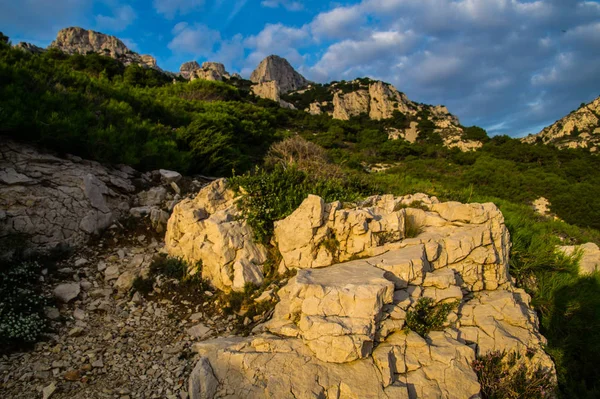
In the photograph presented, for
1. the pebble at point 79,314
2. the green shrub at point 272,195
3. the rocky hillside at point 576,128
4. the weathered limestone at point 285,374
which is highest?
the rocky hillside at point 576,128

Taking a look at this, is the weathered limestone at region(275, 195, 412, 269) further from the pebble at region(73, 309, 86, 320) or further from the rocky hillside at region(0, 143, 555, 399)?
the pebble at region(73, 309, 86, 320)

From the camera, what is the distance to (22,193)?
6.25 metres

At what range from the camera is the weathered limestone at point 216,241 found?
18.8 ft

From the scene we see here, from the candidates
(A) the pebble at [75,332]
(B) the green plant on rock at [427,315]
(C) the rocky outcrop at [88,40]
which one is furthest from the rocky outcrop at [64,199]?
(C) the rocky outcrop at [88,40]

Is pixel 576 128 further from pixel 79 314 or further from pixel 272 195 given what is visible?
pixel 79 314

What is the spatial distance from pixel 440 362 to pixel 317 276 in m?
1.88

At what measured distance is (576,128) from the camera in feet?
160

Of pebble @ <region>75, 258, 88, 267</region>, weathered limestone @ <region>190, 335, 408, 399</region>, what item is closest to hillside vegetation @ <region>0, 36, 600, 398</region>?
weathered limestone @ <region>190, 335, 408, 399</region>

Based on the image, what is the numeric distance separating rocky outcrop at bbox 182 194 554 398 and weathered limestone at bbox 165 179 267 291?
66 centimetres

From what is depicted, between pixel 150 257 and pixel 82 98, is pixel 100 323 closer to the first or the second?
pixel 150 257

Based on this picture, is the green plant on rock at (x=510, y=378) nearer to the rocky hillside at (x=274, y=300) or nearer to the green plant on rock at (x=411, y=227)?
the rocky hillside at (x=274, y=300)

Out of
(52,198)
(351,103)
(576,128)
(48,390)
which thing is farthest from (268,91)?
(48,390)

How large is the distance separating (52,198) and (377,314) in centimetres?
680

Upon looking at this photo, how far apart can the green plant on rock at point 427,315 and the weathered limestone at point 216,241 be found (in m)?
2.71
